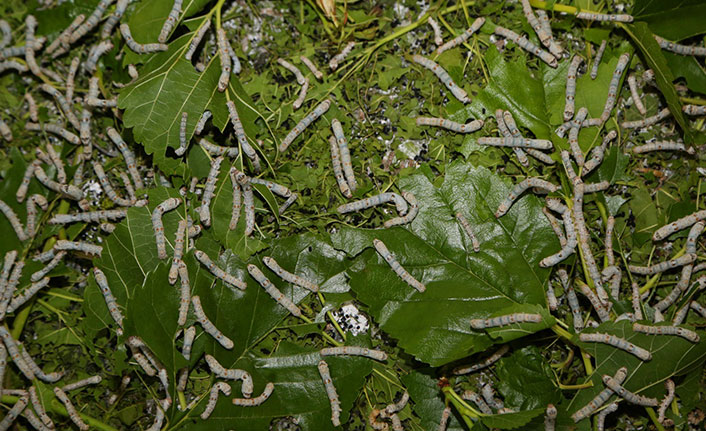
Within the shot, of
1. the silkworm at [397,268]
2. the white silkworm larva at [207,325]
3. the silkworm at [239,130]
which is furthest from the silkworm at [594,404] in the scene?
A: the silkworm at [239,130]

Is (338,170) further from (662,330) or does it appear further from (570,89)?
(662,330)

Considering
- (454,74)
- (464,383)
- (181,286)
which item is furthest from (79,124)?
(464,383)

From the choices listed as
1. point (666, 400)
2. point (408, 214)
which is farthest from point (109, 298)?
point (666, 400)

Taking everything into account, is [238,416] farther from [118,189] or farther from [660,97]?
[660,97]

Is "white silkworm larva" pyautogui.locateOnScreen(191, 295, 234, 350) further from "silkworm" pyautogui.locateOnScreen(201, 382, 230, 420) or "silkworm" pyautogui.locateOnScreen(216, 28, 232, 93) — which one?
"silkworm" pyautogui.locateOnScreen(216, 28, 232, 93)

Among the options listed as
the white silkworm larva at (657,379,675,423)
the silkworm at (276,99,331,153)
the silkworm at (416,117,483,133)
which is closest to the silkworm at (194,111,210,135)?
the silkworm at (276,99,331,153)

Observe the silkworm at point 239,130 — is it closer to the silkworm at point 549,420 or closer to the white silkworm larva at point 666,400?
the silkworm at point 549,420
